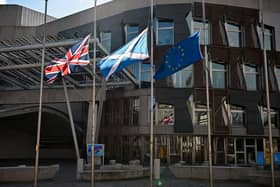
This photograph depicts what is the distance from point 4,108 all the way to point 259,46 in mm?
28054

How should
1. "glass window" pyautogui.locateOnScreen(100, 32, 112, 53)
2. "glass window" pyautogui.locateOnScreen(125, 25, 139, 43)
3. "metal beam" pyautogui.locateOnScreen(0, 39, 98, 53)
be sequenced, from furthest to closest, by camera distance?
"glass window" pyautogui.locateOnScreen(100, 32, 112, 53)
"glass window" pyautogui.locateOnScreen(125, 25, 139, 43)
"metal beam" pyautogui.locateOnScreen(0, 39, 98, 53)

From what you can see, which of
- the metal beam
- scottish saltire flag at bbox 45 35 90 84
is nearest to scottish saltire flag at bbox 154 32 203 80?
scottish saltire flag at bbox 45 35 90 84

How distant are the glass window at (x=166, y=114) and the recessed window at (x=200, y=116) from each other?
2129mm

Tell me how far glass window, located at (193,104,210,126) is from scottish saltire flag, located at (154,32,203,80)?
16.0 m

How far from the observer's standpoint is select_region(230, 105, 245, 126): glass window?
1096 inches

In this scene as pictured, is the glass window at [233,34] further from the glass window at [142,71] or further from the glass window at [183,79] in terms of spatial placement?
the glass window at [142,71]

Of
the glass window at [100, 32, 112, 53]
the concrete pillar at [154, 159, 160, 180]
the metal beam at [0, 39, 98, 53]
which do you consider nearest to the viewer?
the concrete pillar at [154, 159, 160, 180]

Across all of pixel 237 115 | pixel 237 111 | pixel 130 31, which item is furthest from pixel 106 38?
pixel 237 115

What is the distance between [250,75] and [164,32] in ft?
31.7

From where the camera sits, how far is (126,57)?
1123 centimetres

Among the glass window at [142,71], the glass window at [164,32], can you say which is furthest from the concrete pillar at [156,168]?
the glass window at [164,32]

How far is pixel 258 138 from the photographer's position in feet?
91.8

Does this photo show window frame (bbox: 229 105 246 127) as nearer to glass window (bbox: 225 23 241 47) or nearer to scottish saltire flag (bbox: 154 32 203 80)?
glass window (bbox: 225 23 241 47)

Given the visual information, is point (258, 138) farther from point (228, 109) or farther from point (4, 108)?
point (4, 108)
